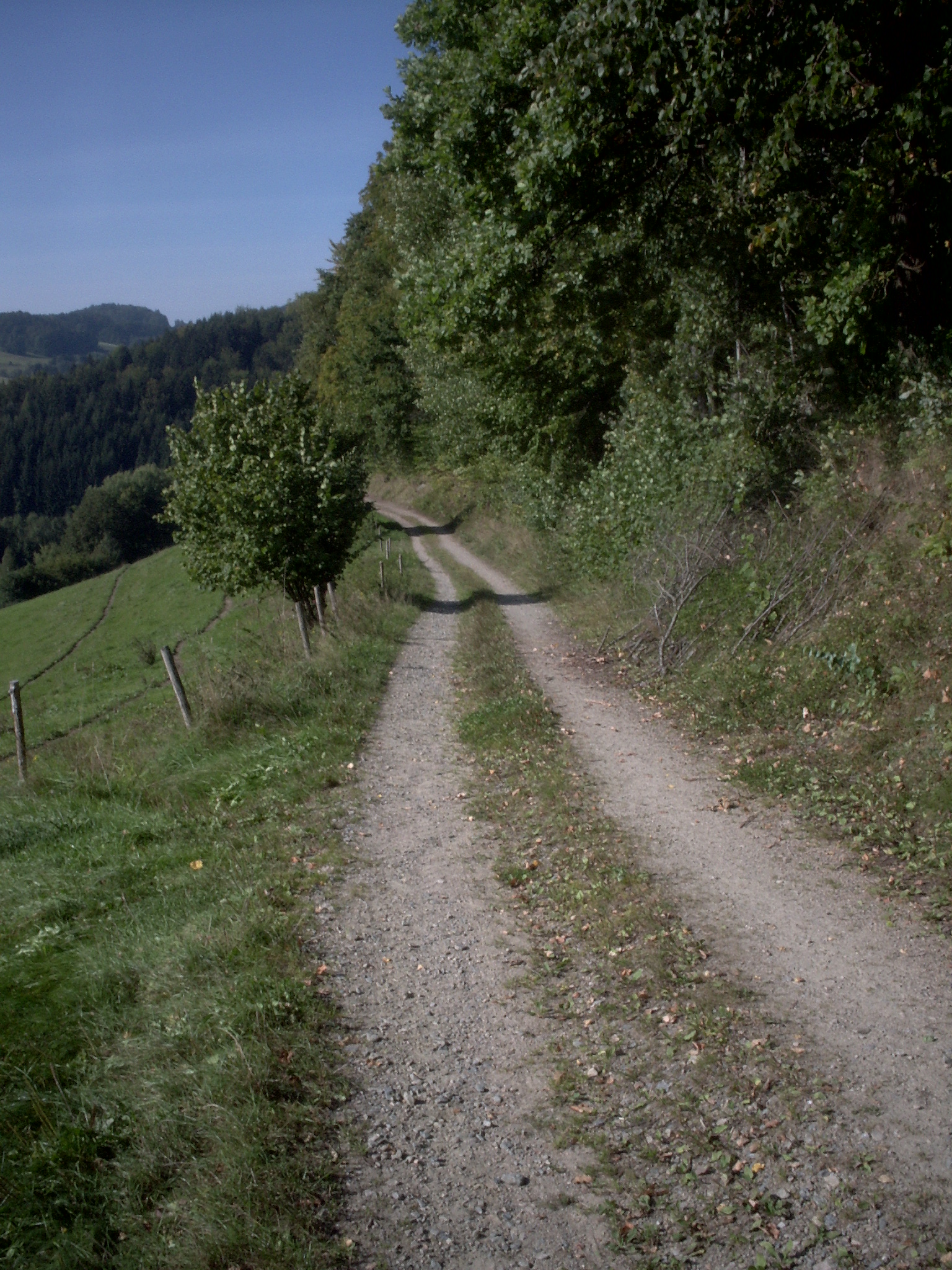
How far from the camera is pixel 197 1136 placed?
378 centimetres

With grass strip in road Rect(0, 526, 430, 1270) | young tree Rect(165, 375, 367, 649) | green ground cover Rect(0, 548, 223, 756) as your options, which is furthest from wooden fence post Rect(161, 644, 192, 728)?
green ground cover Rect(0, 548, 223, 756)

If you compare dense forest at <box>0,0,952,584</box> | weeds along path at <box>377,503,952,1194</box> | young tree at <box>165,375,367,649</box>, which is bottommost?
weeds along path at <box>377,503,952,1194</box>

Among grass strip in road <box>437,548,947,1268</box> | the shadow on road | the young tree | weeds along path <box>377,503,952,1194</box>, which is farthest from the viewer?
the shadow on road

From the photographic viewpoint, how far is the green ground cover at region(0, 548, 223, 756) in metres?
26.9

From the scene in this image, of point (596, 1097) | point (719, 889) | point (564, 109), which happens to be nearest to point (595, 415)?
point (564, 109)

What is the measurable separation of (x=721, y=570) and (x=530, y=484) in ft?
44.2

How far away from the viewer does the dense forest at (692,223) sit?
7.99 metres

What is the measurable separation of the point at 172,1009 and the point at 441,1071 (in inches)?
67.2

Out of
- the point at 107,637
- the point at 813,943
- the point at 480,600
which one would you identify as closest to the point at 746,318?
the point at 480,600

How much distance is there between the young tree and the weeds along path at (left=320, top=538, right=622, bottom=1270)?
12.9 metres

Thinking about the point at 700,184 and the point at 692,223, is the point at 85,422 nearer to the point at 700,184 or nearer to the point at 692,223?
the point at 692,223

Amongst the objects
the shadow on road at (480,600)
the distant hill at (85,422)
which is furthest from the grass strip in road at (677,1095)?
the distant hill at (85,422)

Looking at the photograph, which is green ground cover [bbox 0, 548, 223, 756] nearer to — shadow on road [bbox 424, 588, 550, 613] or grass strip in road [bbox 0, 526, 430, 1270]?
shadow on road [bbox 424, 588, 550, 613]

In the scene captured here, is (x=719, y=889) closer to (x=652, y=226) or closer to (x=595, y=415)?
(x=652, y=226)
